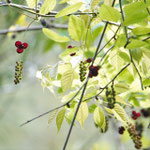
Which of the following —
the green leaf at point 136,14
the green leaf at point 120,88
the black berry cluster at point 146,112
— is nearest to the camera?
the green leaf at point 136,14

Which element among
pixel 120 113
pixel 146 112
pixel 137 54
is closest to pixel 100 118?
pixel 120 113

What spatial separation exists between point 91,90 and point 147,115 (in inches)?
19.1

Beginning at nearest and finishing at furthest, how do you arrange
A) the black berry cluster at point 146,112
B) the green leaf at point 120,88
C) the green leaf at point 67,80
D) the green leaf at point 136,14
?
the green leaf at point 136,14, the green leaf at point 67,80, the green leaf at point 120,88, the black berry cluster at point 146,112

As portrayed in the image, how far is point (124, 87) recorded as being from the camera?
0.70 metres

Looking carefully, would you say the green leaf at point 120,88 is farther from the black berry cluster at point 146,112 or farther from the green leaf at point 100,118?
the black berry cluster at point 146,112

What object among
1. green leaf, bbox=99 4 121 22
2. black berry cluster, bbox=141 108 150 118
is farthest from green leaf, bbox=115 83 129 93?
black berry cluster, bbox=141 108 150 118

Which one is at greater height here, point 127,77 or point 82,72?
point 82,72

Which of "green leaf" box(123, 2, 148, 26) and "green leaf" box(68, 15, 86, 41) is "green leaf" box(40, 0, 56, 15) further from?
"green leaf" box(123, 2, 148, 26)

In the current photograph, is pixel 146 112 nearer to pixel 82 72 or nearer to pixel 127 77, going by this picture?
pixel 127 77

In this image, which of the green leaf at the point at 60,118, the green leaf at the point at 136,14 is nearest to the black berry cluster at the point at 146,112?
the green leaf at the point at 60,118

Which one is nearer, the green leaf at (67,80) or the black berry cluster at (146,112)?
the green leaf at (67,80)

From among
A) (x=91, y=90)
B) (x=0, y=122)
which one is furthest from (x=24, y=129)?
(x=91, y=90)

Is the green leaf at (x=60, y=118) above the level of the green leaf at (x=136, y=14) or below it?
below

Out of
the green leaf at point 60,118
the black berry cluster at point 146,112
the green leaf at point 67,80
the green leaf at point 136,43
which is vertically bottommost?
the black berry cluster at point 146,112
